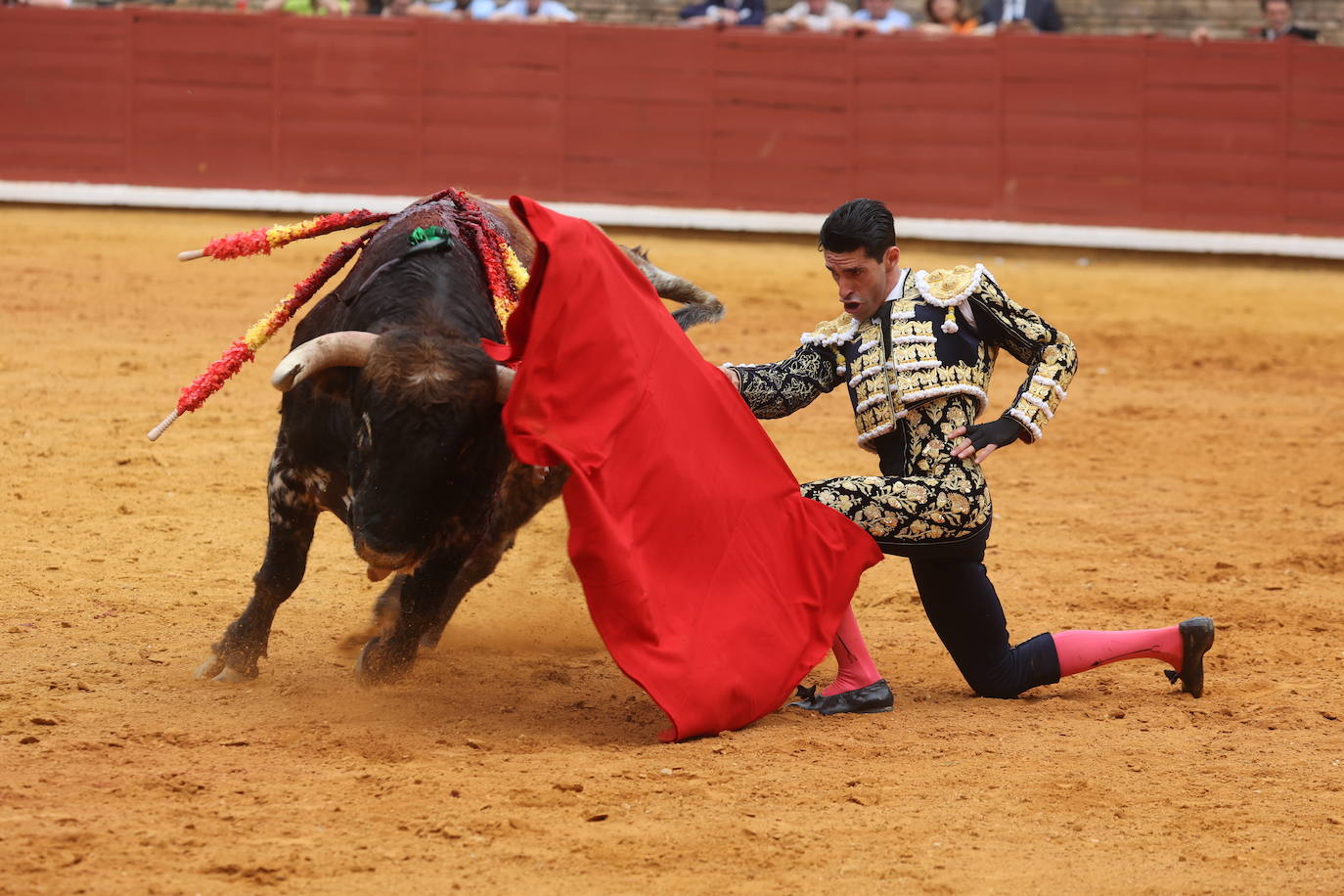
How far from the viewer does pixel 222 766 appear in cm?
284

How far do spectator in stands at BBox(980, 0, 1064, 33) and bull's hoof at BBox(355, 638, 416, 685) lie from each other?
8895 millimetres

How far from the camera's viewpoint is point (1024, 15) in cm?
1135

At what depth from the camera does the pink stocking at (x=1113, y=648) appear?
344 cm

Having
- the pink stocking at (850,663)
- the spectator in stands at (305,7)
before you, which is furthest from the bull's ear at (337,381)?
the spectator in stands at (305,7)

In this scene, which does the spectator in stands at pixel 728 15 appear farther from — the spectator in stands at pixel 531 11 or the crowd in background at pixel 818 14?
the spectator in stands at pixel 531 11

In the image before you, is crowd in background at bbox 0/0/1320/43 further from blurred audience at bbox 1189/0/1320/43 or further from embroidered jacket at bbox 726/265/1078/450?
embroidered jacket at bbox 726/265/1078/450

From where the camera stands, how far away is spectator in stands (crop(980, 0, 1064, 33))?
11258mm

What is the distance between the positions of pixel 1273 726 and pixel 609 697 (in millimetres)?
1384

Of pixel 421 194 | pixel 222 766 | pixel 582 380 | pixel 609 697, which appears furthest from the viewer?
pixel 421 194

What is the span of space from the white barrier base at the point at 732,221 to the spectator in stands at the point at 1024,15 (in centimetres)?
141

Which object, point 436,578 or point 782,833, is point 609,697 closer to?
point 436,578

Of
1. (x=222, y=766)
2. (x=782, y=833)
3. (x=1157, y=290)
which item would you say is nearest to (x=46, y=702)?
(x=222, y=766)

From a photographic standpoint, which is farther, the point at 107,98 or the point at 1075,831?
the point at 107,98

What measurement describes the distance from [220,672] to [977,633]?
1628mm
